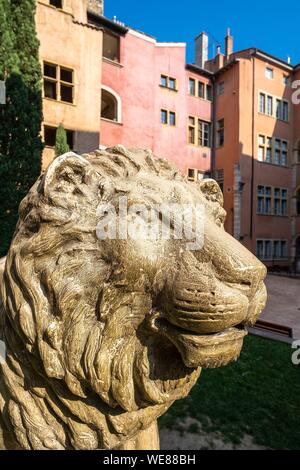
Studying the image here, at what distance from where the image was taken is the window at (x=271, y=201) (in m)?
20.5

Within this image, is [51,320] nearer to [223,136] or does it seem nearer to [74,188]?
[74,188]

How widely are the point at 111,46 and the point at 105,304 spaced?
60.4 ft

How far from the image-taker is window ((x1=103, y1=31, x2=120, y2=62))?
15.4 metres

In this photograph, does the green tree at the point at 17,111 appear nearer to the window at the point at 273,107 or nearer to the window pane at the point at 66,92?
the window pane at the point at 66,92

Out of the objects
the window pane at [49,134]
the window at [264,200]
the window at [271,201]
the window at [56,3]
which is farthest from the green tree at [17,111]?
the window at [271,201]

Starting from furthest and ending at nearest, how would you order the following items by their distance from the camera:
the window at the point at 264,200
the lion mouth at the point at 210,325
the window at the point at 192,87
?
the window at the point at 264,200 → the window at the point at 192,87 → the lion mouth at the point at 210,325

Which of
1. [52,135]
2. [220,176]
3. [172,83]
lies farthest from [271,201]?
[52,135]

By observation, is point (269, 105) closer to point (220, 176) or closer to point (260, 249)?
point (220, 176)

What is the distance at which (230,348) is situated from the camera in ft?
3.56

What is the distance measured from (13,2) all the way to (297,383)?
11845 millimetres

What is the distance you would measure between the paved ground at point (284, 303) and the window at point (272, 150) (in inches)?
349

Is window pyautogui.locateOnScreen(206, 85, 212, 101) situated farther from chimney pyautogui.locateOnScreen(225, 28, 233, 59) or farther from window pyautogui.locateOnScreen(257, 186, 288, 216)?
window pyautogui.locateOnScreen(257, 186, 288, 216)

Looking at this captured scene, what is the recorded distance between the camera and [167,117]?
58.7 feet
